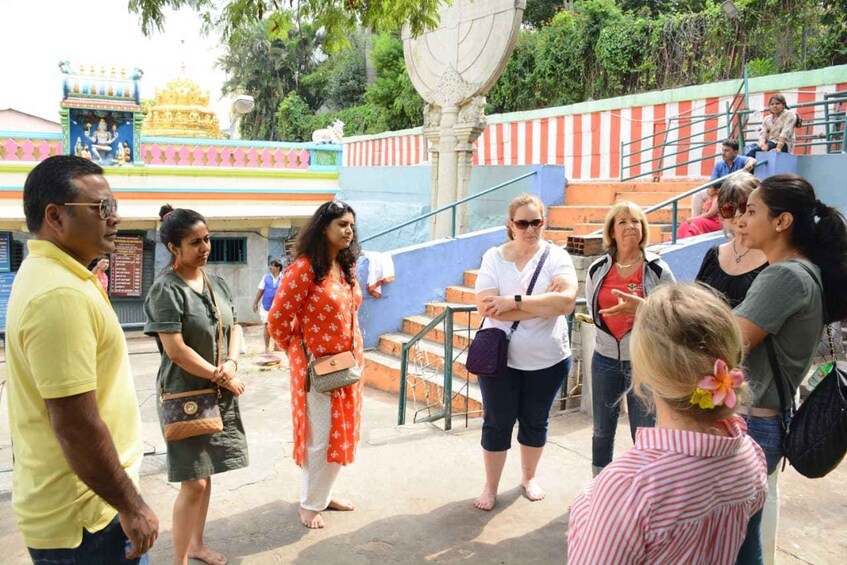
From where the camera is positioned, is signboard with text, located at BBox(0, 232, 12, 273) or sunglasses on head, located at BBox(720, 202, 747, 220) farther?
signboard with text, located at BBox(0, 232, 12, 273)

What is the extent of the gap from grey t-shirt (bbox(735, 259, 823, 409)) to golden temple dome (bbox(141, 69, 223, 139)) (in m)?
16.5

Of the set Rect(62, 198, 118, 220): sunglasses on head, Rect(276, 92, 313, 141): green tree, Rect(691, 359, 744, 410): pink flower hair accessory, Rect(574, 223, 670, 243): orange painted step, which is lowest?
Rect(691, 359, 744, 410): pink flower hair accessory

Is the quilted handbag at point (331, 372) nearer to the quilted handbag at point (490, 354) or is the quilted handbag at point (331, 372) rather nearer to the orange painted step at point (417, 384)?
the quilted handbag at point (490, 354)

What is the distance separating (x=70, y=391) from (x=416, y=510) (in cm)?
232

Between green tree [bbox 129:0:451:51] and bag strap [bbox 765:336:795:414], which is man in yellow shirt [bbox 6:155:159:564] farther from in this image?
green tree [bbox 129:0:451:51]

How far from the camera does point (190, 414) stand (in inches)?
112

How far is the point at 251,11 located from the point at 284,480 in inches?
120

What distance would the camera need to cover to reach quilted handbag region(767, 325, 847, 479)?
7.26ft

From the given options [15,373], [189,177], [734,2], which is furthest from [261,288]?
[734,2]

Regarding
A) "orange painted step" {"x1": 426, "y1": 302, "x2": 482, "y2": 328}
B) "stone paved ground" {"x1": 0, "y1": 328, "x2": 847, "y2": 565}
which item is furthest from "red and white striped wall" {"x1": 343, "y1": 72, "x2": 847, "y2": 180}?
"stone paved ground" {"x1": 0, "y1": 328, "x2": 847, "y2": 565}

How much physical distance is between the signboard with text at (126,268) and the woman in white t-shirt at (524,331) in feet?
39.2

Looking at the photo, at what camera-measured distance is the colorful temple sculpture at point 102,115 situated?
1233cm

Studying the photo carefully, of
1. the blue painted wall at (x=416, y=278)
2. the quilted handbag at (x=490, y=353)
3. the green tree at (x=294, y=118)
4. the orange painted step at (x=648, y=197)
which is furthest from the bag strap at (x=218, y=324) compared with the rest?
the green tree at (x=294, y=118)

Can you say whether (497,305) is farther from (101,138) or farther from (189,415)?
(101,138)
